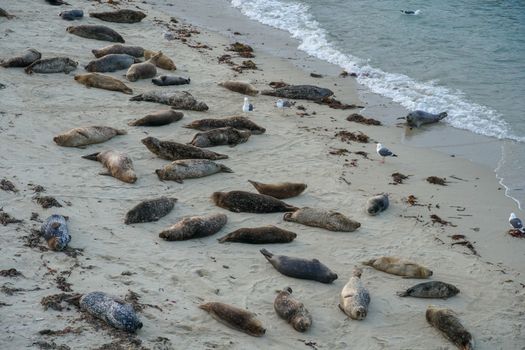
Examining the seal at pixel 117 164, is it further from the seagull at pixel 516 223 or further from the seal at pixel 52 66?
the seagull at pixel 516 223

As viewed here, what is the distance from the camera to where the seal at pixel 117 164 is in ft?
31.0

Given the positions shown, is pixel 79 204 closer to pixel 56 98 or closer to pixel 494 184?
pixel 56 98

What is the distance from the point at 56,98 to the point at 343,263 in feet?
21.3

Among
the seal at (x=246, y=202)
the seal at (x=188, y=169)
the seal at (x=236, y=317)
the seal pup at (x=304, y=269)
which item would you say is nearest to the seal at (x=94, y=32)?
the seal at (x=188, y=169)

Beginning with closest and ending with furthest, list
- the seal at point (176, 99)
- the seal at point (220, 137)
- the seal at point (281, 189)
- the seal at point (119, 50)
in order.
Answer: the seal at point (281, 189) < the seal at point (220, 137) < the seal at point (176, 99) < the seal at point (119, 50)

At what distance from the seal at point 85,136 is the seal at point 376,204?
165 inches

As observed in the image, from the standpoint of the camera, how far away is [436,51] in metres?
17.6

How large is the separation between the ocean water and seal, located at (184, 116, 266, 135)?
3834 millimetres

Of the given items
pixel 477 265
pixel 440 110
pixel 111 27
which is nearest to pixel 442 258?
pixel 477 265

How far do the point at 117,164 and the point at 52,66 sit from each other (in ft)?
14.9

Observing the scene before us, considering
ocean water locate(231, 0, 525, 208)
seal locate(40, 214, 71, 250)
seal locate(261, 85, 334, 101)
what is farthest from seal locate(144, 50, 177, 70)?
seal locate(40, 214, 71, 250)

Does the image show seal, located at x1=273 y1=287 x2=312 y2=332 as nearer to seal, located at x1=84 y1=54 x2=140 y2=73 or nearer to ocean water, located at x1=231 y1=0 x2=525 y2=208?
ocean water, located at x1=231 y1=0 x2=525 y2=208

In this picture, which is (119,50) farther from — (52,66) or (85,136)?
(85,136)

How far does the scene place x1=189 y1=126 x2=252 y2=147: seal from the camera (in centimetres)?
1097
